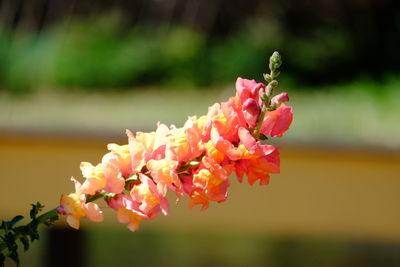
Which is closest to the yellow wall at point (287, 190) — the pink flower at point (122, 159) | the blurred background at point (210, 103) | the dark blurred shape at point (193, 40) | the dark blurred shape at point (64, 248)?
the blurred background at point (210, 103)

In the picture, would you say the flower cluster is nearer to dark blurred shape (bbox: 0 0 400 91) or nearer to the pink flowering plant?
the pink flowering plant

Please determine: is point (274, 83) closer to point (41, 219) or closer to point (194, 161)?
point (194, 161)

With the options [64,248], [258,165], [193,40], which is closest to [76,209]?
[258,165]

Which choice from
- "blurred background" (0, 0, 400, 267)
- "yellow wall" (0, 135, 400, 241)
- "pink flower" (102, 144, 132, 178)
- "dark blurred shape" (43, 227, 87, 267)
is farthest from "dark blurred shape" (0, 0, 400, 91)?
"pink flower" (102, 144, 132, 178)

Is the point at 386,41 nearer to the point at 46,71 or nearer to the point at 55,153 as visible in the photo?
the point at 46,71

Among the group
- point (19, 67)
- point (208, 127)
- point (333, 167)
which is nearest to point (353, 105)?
point (333, 167)

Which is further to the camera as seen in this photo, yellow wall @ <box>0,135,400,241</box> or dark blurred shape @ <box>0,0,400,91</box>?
dark blurred shape @ <box>0,0,400,91</box>
